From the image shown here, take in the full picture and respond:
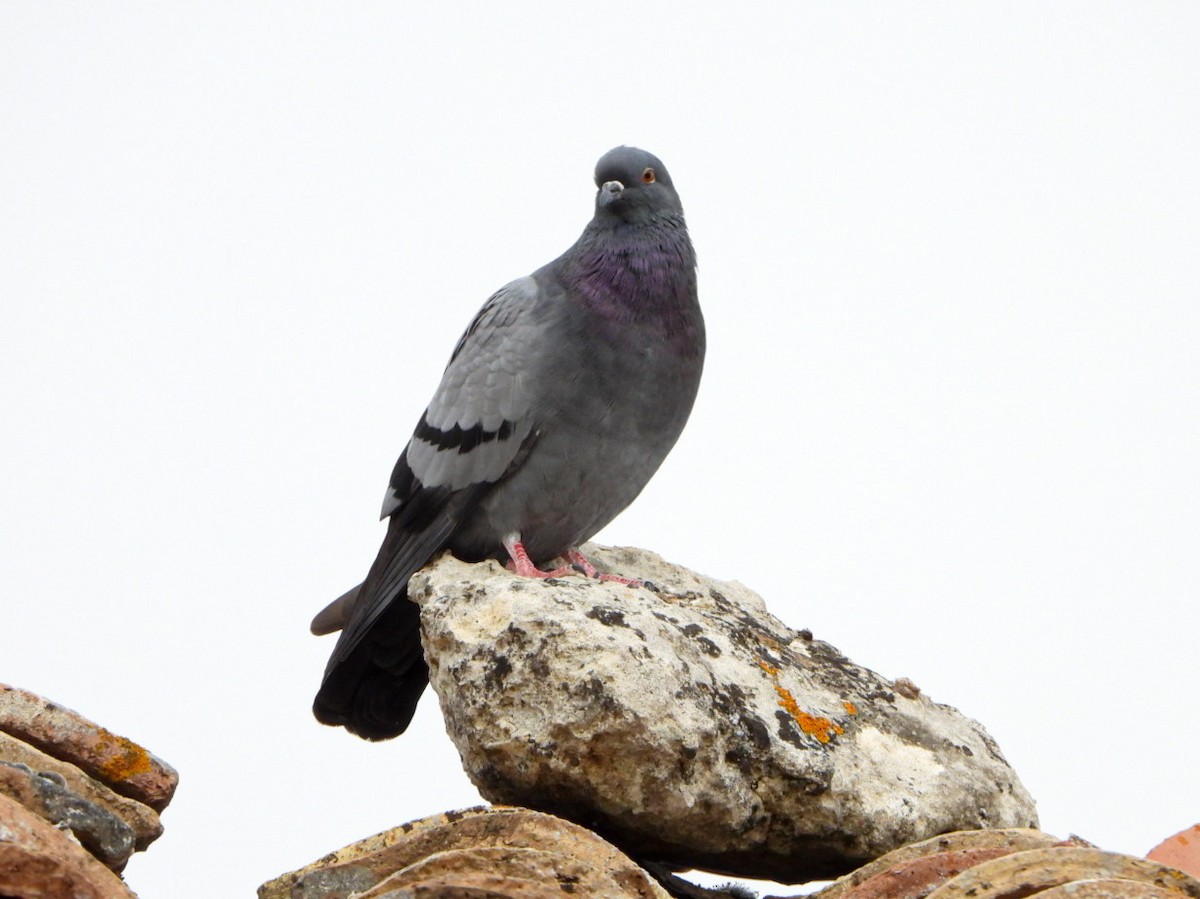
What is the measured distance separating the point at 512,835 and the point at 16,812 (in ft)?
4.84

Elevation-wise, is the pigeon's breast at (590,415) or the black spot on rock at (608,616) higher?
the pigeon's breast at (590,415)

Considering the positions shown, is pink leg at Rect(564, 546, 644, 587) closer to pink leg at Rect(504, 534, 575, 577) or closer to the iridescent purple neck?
pink leg at Rect(504, 534, 575, 577)

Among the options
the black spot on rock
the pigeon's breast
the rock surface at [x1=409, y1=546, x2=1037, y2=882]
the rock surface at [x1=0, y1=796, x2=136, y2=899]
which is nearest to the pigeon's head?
the pigeon's breast

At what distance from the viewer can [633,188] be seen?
7848 millimetres

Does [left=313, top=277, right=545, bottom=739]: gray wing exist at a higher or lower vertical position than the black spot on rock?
higher

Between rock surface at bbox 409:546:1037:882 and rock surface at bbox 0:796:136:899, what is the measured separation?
66.3 inches

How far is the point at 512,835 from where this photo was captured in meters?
4.61

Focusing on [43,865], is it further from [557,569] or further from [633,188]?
[633,188]

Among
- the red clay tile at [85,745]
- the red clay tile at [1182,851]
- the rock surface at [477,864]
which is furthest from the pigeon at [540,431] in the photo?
the red clay tile at [1182,851]

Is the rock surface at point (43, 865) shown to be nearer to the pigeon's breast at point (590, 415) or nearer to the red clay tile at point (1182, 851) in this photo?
the red clay tile at point (1182, 851)

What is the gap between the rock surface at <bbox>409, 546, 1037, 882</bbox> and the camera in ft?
17.1

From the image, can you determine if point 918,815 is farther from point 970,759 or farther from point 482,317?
point 482,317

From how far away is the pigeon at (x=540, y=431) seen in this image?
7.36m

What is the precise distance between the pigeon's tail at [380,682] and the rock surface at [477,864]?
258 cm
